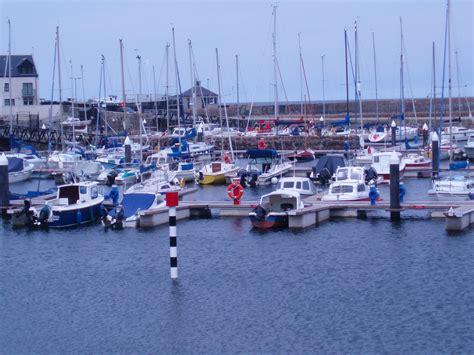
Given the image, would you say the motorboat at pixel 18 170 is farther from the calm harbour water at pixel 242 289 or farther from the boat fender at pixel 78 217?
the calm harbour water at pixel 242 289

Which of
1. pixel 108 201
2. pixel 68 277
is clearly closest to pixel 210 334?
pixel 68 277

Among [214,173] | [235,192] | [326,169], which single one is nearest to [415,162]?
[326,169]

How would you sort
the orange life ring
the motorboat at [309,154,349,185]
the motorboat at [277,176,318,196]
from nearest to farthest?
the orange life ring → the motorboat at [277,176,318,196] → the motorboat at [309,154,349,185]

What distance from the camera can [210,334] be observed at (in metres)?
21.1

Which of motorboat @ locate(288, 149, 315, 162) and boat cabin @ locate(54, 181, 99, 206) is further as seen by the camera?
motorboat @ locate(288, 149, 315, 162)

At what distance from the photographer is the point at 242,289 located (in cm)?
2508

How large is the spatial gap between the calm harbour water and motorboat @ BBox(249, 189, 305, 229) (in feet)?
1.99

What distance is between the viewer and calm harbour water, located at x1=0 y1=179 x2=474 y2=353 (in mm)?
20656

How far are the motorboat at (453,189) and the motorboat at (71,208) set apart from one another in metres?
14.2

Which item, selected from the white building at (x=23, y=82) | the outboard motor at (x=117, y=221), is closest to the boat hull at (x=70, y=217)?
the outboard motor at (x=117, y=221)

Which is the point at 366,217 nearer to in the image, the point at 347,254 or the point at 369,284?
the point at 347,254

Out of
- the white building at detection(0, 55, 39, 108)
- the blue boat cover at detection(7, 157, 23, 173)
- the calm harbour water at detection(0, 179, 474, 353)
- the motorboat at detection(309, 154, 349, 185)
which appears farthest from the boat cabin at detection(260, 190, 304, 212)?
the white building at detection(0, 55, 39, 108)

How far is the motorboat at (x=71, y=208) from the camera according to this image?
117ft

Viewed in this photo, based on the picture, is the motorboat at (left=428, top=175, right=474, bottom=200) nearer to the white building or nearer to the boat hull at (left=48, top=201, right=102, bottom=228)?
the boat hull at (left=48, top=201, right=102, bottom=228)
